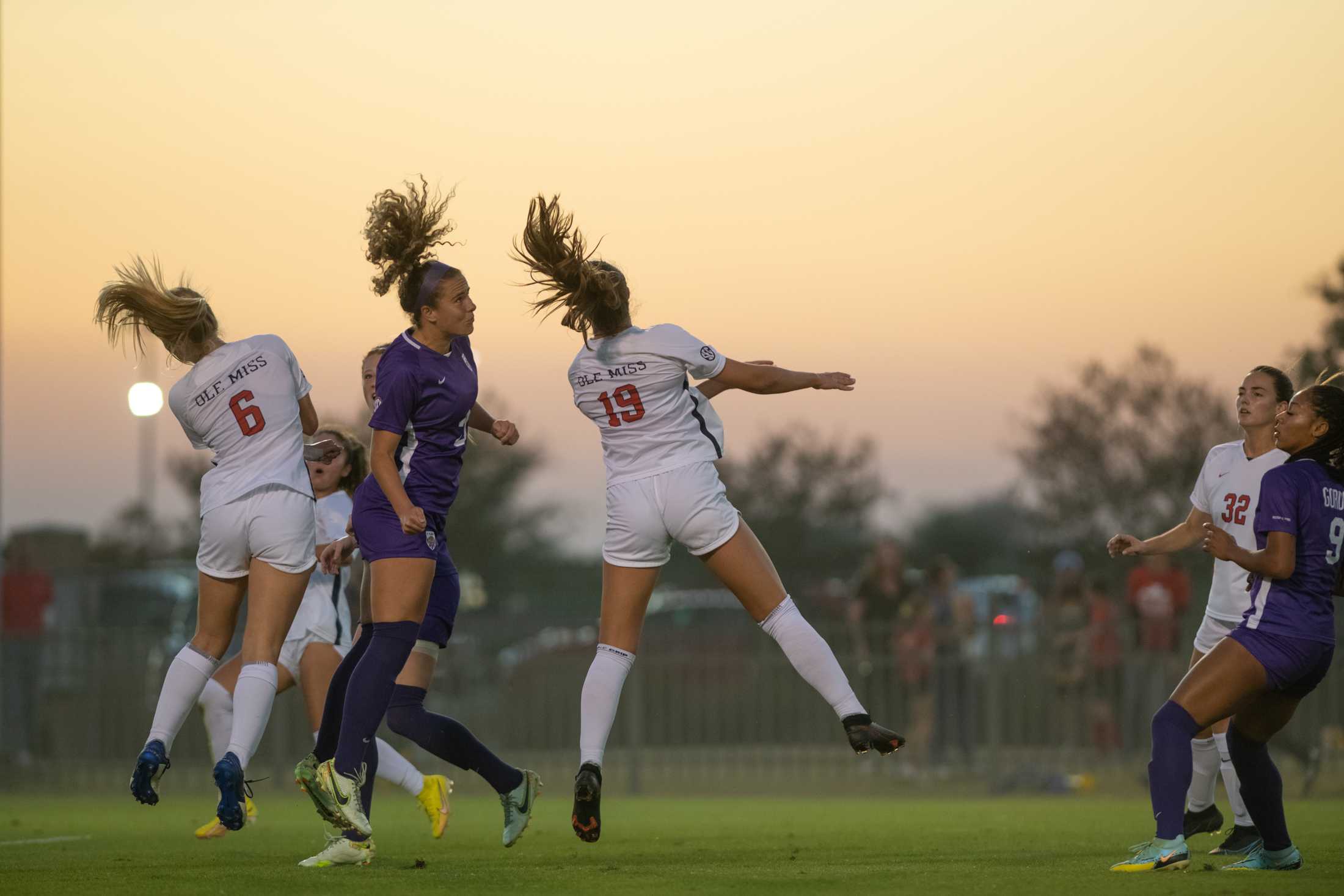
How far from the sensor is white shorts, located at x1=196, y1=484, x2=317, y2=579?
7.38 m

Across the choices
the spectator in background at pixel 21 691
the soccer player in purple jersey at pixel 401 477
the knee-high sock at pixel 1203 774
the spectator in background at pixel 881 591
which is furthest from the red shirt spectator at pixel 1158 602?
the spectator in background at pixel 21 691

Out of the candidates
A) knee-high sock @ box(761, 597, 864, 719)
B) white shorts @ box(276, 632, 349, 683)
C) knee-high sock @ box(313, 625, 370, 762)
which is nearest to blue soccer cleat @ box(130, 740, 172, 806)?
knee-high sock @ box(313, 625, 370, 762)

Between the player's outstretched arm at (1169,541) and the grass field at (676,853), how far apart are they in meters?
1.31

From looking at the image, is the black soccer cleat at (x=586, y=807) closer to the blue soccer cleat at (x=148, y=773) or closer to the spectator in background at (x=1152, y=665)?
the blue soccer cleat at (x=148, y=773)

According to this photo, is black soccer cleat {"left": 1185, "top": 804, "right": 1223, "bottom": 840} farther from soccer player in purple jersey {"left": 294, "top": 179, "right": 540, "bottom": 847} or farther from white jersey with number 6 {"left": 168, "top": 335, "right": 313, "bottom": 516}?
white jersey with number 6 {"left": 168, "top": 335, "right": 313, "bottom": 516}

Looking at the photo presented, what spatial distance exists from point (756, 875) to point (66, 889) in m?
2.55

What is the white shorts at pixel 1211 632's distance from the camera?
783cm

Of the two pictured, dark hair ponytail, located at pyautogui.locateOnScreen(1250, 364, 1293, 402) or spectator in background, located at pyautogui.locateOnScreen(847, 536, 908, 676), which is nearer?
dark hair ponytail, located at pyautogui.locateOnScreen(1250, 364, 1293, 402)

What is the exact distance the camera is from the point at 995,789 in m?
14.8

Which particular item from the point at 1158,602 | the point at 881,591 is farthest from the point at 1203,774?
the point at 881,591

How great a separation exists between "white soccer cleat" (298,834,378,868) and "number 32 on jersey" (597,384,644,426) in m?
2.01

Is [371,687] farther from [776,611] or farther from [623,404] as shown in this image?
[776,611]

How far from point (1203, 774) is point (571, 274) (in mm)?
3837

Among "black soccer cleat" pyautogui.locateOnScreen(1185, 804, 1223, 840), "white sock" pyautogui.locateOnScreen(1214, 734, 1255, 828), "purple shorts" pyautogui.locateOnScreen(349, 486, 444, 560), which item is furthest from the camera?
"black soccer cleat" pyautogui.locateOnScreen(1185, 804, 1223, 840)
